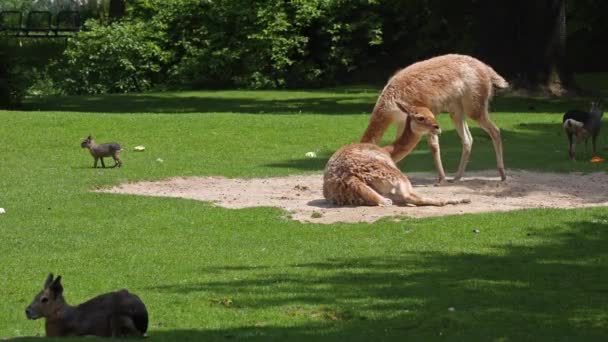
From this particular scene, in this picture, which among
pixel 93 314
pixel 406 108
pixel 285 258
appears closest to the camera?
pixel 93 314

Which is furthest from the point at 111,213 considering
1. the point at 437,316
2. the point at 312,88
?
the point at 312,88

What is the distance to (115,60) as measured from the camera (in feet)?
129

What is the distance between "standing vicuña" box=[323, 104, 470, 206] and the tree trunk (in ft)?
53.3

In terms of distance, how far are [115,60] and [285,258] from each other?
2719 centimetres

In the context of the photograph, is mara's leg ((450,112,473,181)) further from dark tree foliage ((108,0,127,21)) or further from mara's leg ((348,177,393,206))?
dark tree foliage ((108,0,127,21))

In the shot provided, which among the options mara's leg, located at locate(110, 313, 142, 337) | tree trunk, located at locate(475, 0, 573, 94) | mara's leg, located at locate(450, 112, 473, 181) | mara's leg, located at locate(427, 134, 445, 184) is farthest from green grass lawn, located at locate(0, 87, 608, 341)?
tree trunk, located at locate(475, 0, 573, 94)

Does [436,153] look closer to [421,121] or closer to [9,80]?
[421,121]

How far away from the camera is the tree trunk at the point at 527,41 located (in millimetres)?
31812

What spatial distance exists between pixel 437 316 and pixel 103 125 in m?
15.8

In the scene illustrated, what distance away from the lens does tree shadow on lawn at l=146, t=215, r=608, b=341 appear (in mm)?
9664

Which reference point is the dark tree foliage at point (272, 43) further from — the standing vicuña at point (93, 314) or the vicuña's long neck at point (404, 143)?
the standing vicuña at point (93, 314)

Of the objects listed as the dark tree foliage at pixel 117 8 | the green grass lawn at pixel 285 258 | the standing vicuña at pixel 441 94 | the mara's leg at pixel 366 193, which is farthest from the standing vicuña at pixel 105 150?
the dark tree foliage at pixel 117 8

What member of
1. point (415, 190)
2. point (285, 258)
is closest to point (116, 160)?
point (415, 190)

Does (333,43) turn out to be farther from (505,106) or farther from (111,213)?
(111,213)
